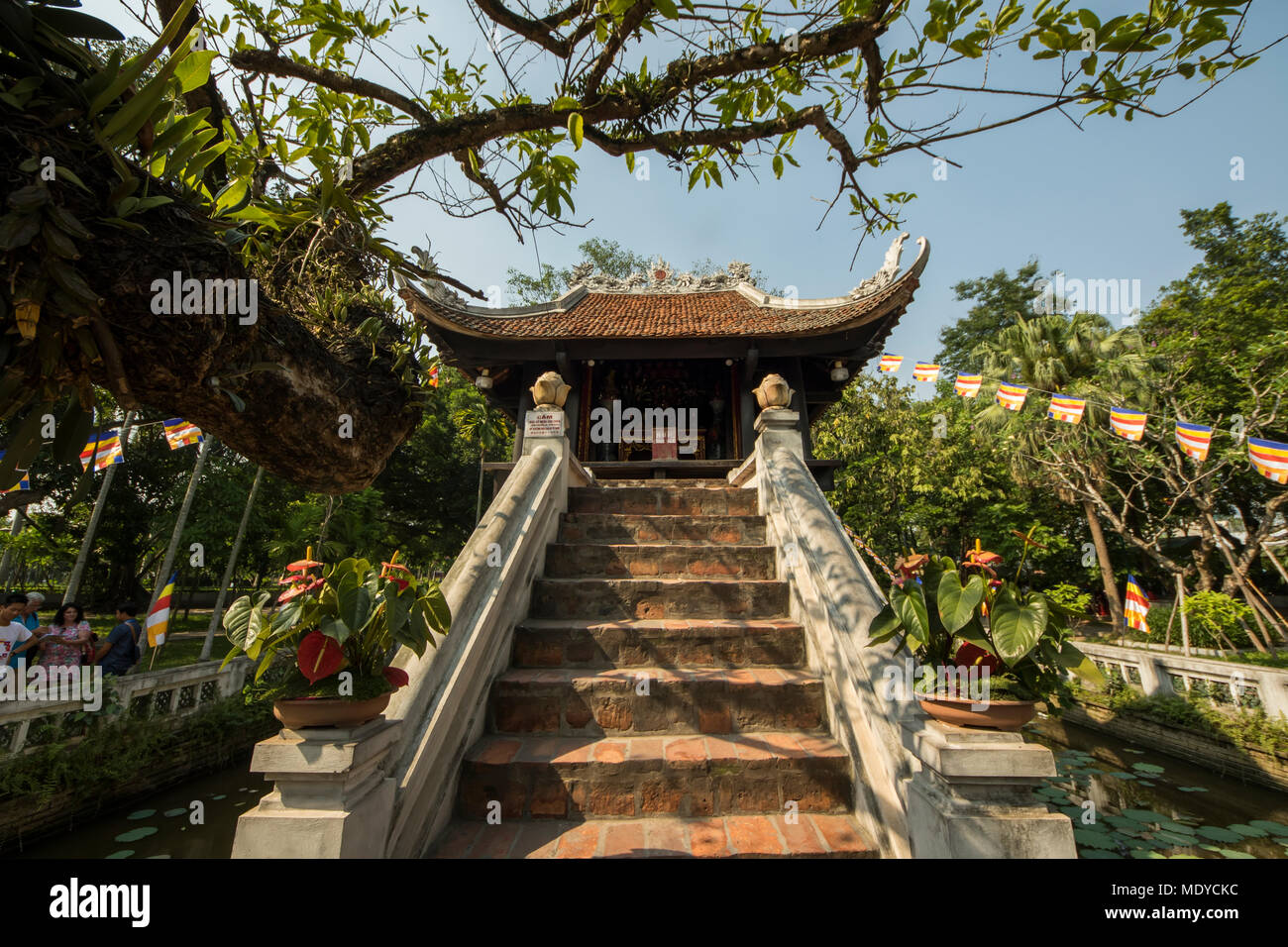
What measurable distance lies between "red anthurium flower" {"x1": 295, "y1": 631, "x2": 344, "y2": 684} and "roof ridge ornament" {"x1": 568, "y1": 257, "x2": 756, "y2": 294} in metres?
11.1

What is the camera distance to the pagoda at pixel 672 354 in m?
8.27

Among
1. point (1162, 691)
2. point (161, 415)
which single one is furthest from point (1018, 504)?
point (161, 415)

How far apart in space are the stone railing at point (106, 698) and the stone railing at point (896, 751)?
766cm

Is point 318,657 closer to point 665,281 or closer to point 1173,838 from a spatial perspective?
point 1173,838

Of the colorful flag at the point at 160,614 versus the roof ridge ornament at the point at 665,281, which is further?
the roof ridge ornament at the point at 665,281

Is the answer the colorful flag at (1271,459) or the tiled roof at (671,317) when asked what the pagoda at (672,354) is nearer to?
the tiled roof at (671,317)

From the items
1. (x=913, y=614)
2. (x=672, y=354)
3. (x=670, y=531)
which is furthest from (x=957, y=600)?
(x=672, y=354)

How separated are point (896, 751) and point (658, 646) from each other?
1.42 metres

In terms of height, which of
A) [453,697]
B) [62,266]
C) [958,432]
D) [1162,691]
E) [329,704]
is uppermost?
[958,432]

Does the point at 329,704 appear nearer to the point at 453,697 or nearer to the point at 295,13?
the point at 453,697

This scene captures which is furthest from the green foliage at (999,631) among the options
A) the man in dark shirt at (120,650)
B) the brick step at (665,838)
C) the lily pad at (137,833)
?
the man in dark shirt at (120,650)

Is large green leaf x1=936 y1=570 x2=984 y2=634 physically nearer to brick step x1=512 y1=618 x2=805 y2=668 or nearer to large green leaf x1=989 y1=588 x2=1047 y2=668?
large green leaf x1=989 y1=588 x2=1047 y2=668
